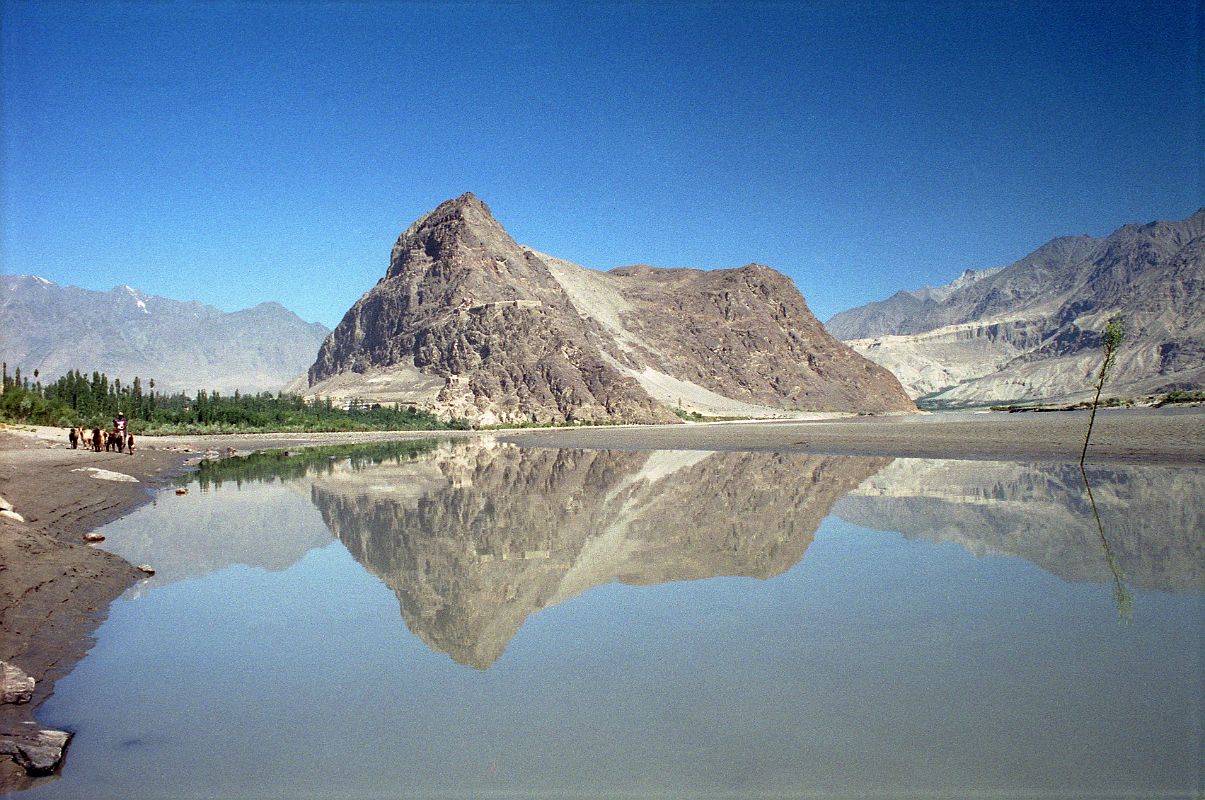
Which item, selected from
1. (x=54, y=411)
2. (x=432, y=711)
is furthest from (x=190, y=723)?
(x=54, y=411)

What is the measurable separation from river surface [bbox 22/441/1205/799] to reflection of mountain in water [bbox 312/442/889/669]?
112 mm

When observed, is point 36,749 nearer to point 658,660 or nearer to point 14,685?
point 14,685

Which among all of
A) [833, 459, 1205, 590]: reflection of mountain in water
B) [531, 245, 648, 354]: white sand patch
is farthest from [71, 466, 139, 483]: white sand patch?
[531, 245, 648, 354]: white sand patch

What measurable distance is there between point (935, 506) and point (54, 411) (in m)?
62.8

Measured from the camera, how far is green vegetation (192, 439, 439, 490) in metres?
32.5

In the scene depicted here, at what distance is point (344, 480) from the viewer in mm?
31484

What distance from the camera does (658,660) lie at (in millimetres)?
8766

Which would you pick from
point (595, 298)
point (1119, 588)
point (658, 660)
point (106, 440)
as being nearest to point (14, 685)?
point (658, 660)

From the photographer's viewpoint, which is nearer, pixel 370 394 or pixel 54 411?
pixel 54 411

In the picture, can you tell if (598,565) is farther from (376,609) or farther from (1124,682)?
(1124,682)

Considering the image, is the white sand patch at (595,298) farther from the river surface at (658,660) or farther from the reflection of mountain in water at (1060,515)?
the river surface at (658,660)

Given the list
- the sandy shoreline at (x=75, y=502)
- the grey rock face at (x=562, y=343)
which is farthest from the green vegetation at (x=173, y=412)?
the grey rock face at (x=562, y=343)

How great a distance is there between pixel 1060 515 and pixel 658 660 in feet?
43.8

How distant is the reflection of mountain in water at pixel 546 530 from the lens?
11599 millimetres
